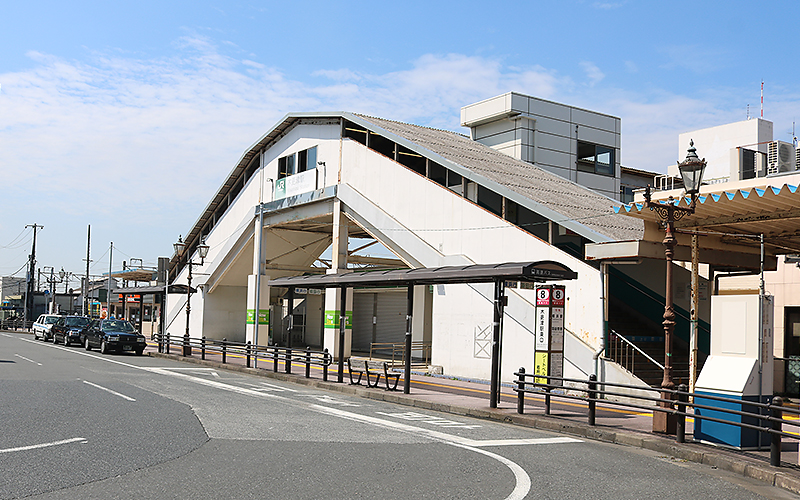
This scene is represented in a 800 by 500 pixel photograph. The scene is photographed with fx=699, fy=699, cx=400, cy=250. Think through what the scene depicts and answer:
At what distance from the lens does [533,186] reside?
25781 millimetres

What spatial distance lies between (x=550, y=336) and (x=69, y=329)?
3279cm

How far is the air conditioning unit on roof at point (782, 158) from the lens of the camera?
25.2 metres

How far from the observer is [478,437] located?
11656 mm

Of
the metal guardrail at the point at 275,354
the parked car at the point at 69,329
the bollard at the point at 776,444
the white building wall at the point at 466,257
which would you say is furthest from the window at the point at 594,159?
the bollard at the point at 776,444

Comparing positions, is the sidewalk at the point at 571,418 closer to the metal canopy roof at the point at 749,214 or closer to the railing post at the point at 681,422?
the railing post at the point at 681,422

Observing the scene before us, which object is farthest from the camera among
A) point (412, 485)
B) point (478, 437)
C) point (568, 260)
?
point (568, 260)

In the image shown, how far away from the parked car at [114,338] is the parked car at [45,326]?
39.1 ft

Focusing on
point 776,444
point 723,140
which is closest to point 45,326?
point 723,140

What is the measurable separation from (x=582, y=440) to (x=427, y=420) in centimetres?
320

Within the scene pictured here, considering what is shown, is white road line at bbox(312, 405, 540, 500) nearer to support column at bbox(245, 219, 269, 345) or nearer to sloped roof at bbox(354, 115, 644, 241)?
sloped roof at bbox(354, 115, 644, 241)

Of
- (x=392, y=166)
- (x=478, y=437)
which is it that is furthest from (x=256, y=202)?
(x=478, y=437)

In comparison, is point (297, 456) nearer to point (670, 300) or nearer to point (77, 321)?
point (670, 300)

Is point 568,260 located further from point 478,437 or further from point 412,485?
point 412,485

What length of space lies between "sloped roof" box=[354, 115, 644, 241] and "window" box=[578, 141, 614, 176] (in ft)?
18.3
